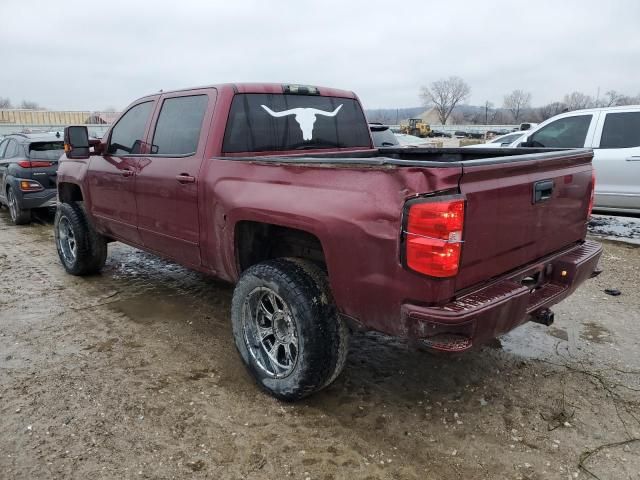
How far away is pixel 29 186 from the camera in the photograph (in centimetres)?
822

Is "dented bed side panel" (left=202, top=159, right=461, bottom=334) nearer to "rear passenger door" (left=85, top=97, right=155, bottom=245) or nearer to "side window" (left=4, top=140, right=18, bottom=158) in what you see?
"rear passenger door" (left=85, top=97, right=155, bottom=245)

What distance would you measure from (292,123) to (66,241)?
3327 mm

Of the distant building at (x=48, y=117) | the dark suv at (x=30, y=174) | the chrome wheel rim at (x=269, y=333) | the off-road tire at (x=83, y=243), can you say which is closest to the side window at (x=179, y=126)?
the chrome wheel rim at (x=269, y=333)

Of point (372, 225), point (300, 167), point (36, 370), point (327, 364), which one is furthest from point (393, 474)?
point (36, 370)

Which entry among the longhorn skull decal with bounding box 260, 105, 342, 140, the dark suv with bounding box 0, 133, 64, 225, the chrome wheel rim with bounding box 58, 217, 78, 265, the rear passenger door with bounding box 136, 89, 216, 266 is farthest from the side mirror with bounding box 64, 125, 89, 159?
the dark suv with bounding box 0, 133, 64, 225

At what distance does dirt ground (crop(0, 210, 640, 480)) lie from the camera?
246 cm

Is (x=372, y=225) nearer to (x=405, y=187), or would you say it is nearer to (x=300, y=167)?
(x=405, y=187)

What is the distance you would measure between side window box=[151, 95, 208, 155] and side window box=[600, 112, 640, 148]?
19.7 feet

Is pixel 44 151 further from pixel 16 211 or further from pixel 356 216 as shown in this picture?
pixel 356 216

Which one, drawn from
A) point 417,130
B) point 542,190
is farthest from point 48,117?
point 542,190

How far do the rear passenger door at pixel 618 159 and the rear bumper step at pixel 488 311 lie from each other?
483cm

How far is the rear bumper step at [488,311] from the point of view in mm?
2240

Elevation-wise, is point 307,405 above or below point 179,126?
below

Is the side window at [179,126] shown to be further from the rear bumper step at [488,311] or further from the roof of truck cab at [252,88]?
the rear bumper step at [488,311]
